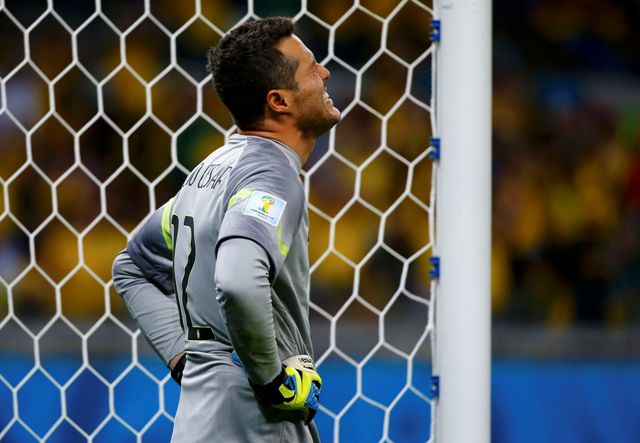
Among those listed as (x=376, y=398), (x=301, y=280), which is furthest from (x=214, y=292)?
(x=376, y=398)

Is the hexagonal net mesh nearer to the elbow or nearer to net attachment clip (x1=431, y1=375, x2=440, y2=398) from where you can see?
net attachment clip (x1=431, y1=375, x2=440, y2=398)

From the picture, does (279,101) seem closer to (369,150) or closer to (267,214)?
(267,214)

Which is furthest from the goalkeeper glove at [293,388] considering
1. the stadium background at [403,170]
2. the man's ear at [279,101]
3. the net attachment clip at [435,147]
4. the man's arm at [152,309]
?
the stadium background at [403,170]

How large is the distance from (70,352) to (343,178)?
4.41 feet

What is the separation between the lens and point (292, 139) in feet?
4.49

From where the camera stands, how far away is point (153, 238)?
1483mm

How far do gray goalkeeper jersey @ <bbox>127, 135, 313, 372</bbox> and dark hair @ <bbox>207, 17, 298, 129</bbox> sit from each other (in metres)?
0.06

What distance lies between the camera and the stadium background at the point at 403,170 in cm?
367

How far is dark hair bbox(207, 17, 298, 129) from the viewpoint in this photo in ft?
4.36

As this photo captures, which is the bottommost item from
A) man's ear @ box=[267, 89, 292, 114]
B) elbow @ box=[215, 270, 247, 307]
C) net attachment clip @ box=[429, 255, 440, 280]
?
net attachment clip @ box=[429, 255, 440, 280]

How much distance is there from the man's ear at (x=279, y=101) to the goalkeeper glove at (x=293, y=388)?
34 centimetres

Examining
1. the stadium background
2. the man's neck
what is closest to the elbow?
the man's neck

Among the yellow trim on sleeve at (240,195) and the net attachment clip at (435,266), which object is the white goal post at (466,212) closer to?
the net attachment clip at (435,266)

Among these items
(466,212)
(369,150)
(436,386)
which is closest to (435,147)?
(466,212)
